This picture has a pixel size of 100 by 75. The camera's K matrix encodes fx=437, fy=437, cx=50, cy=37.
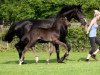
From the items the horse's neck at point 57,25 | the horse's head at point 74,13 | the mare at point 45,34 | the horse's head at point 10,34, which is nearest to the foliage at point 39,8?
the horse's head at point 10,34

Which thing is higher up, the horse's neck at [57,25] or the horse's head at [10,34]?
the horse's neck at [57,25]

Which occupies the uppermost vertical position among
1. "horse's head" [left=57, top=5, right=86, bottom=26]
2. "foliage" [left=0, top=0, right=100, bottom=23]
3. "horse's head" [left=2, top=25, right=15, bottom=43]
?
"horse's head" [left=57, top=5, right=86, bottom=26]

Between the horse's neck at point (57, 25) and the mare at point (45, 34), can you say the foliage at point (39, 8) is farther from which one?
the mare at point (45, 34)

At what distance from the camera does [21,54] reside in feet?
67.4

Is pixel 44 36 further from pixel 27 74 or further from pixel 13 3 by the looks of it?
pixel 13 3

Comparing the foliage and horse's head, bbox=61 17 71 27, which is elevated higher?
horse's head, bbox=61 17 71 27

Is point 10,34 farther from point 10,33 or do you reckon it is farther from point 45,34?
point 45,34

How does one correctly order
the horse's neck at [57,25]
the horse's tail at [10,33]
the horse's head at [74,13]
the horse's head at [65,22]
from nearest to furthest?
the horse's neck at [57,25] → the horse's head at [65,22] → the horse's head at [74,13] → the horse's tail at [10,33]

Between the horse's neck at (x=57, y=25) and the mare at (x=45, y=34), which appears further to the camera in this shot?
the horse's neck at (x=57, y=25)

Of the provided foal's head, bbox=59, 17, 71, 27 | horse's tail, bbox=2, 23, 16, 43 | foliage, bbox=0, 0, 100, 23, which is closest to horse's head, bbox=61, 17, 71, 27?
foal's head, bbox=59, 17, 71, 27

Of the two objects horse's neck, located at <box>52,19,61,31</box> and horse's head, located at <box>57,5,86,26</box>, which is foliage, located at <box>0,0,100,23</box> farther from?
horse's neck, located at <box>52,19,61,31</box>

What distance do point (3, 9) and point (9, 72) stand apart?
40.1 m

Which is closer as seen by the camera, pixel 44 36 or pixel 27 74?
pixel 27 74

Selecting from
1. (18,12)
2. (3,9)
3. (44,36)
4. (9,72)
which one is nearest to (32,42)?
(44,36)
